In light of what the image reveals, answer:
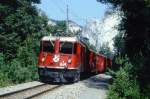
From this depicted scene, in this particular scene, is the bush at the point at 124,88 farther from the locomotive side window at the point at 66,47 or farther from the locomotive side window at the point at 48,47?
the locomotive side window at the point at 48,47

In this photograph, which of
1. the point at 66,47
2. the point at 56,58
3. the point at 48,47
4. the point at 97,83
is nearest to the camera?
the point at 56,58

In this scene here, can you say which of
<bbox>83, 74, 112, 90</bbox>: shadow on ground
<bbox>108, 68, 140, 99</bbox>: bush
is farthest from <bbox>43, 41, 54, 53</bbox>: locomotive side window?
<bbox>108, 68, 140, 99</bbox>: bush

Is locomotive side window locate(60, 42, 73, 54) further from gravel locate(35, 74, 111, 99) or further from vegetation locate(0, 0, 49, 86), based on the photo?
gravel locate(35, 74, 111, 99)

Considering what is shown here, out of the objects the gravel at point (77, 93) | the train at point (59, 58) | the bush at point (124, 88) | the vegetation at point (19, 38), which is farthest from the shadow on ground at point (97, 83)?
the bush at point (124, 88)

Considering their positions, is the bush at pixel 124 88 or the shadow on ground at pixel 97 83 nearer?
the bush at pixel 124 88

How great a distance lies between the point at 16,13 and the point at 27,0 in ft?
11.0

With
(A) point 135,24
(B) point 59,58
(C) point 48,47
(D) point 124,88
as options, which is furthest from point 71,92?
(A) point 135,24

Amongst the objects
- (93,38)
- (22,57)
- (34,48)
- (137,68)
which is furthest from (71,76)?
(93,38)

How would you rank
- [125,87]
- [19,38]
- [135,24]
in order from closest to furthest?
[125,87] → [135,24] → [19,38]

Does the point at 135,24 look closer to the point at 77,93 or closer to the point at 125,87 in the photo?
the point at 77,93

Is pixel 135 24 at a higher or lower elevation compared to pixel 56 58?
higher

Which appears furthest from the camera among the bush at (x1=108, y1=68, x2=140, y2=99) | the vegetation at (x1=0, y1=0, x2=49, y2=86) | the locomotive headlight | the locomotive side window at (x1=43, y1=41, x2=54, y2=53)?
the vegetation at (x1=0, y1=0, x2=49, y2=86)

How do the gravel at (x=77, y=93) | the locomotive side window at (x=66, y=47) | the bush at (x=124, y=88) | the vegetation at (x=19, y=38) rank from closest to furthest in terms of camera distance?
the bush at (x=124, y=88) → the gravel at (x=77, y=93) → the locomotive side window at (x=66, y=47) → the vegetation at (x=19, y=38)

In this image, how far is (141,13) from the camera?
35.3m
